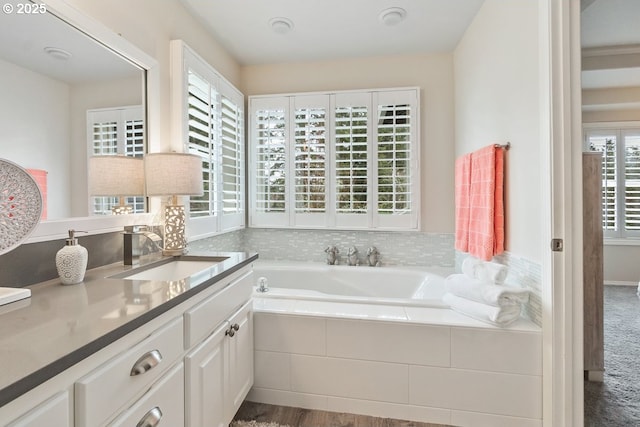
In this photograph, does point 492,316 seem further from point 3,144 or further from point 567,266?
point 3,144

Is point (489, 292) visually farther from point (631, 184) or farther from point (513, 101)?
point (631, 184)

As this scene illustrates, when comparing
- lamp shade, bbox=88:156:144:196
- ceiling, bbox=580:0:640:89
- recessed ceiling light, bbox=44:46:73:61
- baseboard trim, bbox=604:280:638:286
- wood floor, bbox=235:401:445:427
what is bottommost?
wood floor, bbox=235:401:445:427

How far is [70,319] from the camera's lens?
772mm

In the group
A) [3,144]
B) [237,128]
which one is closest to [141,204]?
[3,144]

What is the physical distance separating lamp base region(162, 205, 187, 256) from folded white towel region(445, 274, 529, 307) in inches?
62.5

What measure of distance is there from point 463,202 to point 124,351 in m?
Result: 2.21

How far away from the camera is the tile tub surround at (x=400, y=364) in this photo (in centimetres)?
153

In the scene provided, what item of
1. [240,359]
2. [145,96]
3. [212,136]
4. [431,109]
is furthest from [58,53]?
[431,109]

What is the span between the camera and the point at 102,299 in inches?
36.8

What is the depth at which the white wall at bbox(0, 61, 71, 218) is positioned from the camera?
1.05m

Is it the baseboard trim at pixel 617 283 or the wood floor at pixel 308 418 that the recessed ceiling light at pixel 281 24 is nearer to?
the wood floor at pixel 308 418

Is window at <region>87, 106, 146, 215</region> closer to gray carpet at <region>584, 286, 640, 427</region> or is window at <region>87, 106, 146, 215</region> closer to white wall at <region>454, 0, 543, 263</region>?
white wall at <region>454, 0, 543, 263</region>

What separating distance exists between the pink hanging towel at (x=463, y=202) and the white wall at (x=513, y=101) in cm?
16

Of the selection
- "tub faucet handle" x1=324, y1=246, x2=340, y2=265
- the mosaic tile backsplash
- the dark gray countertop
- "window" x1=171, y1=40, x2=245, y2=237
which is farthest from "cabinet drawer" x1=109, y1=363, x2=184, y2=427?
"tub faucet handle" x1=324, y1=246, x2=340, y2=265
